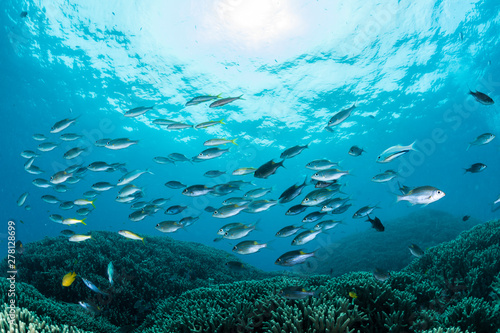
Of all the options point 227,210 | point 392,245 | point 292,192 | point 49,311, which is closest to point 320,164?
point 292,192

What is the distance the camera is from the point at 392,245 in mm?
17453

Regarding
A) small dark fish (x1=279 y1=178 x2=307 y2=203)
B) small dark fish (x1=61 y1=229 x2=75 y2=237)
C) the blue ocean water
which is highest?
the blue ocean water

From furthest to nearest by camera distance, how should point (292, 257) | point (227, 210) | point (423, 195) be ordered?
1. point (227, 210)
2. point (292, 257)
3. point (423, 195)

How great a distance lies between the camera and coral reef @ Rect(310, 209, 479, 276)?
49.4ft

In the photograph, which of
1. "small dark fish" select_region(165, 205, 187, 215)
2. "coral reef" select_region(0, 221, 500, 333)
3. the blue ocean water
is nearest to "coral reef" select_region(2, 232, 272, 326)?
"coral reef" select_region(0, 221, 500, 333)

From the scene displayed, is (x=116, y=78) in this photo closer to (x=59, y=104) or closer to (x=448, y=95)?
(x=59, y=104)

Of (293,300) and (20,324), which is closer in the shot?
(20,324)

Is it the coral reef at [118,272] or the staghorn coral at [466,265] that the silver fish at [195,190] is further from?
the staghorn coral at [466,265]

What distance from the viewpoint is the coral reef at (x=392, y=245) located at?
15.1 meters

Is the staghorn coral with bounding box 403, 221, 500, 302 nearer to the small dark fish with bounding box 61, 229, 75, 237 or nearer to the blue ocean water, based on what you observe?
the blue ocean water

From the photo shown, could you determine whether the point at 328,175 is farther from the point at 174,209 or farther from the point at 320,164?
the point at 174,209

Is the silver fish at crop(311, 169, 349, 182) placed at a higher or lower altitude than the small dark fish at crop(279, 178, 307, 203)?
higher

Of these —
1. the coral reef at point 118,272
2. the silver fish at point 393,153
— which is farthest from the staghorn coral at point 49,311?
the silver fish at point 393,153

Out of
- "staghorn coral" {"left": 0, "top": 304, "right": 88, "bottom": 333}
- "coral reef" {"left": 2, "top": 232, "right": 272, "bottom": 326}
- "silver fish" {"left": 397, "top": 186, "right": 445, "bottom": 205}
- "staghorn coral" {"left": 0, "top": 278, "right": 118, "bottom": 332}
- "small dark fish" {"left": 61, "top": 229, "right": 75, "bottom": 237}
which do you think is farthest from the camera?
"small dark fish" {"left": 61, "top": 229, "right": 75, "bottom": 237}
